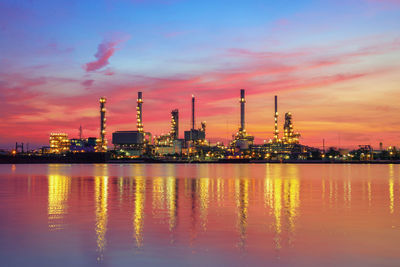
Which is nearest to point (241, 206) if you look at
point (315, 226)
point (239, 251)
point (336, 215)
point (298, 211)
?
point (298, 211)

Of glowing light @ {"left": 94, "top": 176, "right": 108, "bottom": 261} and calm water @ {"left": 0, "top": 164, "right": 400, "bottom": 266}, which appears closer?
calm water @ {"left": 0, "top": 164, "right": 400, "bottom": 266}

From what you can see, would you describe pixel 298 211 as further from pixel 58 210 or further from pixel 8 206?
pixel 8 206

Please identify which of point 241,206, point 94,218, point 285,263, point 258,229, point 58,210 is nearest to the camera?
point 285,263

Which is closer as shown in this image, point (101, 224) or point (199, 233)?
point (199, 233)

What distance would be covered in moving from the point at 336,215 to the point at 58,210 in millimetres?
15452

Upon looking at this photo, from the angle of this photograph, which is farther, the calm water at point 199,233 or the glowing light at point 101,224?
the glowing light at point 101,224

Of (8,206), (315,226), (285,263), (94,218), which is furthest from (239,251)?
(8,206)

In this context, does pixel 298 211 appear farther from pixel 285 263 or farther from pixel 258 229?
pixel 285 263

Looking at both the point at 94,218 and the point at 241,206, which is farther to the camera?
the point at 241,206

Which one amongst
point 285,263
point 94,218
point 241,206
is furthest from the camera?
point 241,206

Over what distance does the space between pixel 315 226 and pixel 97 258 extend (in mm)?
10479

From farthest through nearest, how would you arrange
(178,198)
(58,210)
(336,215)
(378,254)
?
(178,198)
(58,210)
(336,215)
(378,254)

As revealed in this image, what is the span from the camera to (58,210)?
1037 inches

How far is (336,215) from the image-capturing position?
961 inches
